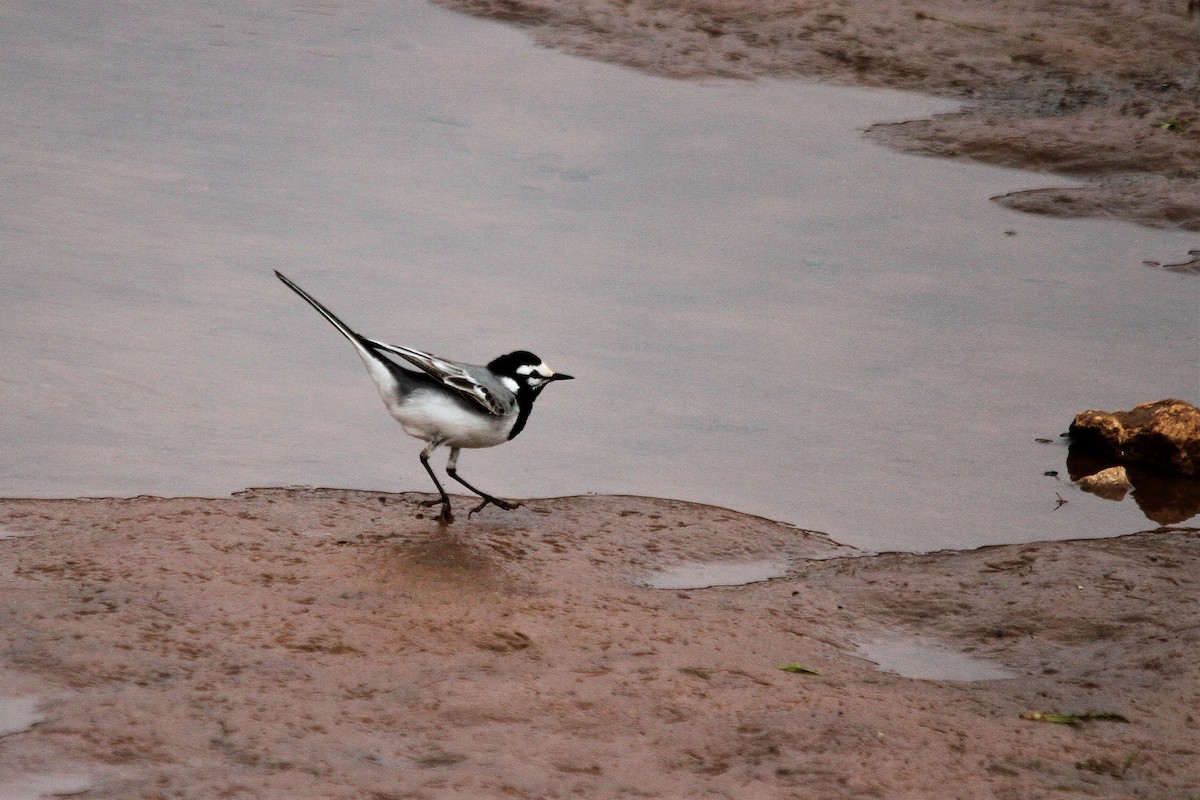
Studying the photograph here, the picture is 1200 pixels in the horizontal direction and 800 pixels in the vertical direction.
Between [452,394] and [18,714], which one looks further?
[452,394]

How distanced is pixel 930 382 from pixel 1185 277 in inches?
102

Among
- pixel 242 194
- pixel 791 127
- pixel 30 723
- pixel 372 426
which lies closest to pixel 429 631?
pixel 30 723

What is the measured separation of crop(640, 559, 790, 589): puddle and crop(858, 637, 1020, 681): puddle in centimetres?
63

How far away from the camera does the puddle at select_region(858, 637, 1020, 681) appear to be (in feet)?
18.4

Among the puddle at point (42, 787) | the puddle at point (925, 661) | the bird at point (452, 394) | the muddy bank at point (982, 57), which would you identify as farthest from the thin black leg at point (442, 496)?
the muddy bank at point (982, 57)

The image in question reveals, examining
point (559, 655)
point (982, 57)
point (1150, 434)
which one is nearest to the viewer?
point (559, 655)

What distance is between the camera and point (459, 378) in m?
6.25

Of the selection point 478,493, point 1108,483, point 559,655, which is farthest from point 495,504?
point 1108,483

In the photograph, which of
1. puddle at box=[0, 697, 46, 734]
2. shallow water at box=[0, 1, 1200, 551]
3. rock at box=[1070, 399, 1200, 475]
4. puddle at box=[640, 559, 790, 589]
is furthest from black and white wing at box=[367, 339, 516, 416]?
rock at box=[1070, 399, 1200, 475]

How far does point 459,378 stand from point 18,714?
2347mm

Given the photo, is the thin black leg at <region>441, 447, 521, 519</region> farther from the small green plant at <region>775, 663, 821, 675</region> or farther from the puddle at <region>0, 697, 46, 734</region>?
the puddle at <region>0, 697, 46, 734</region>

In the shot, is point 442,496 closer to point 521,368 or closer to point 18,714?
point 521,368

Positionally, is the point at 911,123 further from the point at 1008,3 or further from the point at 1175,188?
the point at 1008,3

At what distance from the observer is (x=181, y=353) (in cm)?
761
